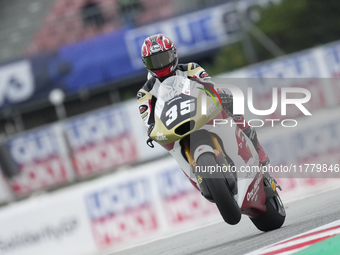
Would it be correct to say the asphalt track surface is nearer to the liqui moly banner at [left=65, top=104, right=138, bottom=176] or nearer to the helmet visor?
the helmet visor

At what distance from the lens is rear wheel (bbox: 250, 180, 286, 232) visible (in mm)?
5211

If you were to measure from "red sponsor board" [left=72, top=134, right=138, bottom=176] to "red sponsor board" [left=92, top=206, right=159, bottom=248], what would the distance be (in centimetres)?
338

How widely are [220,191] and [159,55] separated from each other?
138 cm

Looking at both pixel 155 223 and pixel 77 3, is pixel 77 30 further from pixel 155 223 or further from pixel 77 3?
pixel 155 223

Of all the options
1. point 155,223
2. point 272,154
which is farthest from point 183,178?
point 272,154

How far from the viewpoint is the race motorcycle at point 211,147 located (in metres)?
4.49

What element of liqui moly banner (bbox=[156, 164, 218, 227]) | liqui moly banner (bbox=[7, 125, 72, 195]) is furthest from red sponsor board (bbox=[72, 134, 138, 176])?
liqui moly banner (bbox=[156, 164, 218, 227])

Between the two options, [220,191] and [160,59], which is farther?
[160,59]

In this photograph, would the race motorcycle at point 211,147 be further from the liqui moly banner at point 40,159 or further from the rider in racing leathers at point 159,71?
the liqui moly banner at point 40,159

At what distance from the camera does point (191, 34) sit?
15.5 metres

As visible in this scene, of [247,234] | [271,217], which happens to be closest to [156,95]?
[271,217]

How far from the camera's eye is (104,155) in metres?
12.2

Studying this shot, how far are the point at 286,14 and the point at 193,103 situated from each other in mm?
11898

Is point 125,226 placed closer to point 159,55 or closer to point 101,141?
point 101,141
